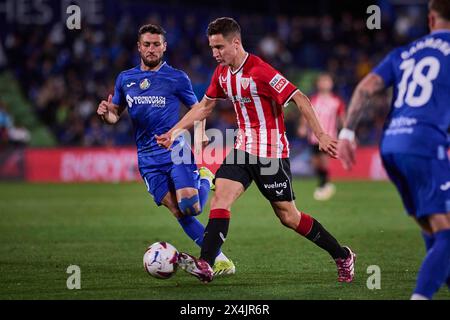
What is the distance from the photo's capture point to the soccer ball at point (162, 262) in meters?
7.25

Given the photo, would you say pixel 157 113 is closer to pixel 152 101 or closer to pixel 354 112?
pixel 152 101

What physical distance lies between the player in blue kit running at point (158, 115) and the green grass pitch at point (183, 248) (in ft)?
2.77

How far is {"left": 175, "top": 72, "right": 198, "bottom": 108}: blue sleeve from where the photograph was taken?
8.67 metres

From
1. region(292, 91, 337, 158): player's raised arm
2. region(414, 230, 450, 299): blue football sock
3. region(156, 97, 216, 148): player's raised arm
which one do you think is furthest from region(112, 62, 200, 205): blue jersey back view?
region(414, 230, 450, 299): blue football sock

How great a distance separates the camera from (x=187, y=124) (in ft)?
25.7

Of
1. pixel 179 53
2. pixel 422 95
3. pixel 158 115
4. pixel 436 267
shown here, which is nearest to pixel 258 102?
pixel 158 115

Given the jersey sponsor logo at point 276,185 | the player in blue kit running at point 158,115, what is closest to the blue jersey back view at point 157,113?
the player in blue kit running at point 158,115

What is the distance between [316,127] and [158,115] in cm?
206

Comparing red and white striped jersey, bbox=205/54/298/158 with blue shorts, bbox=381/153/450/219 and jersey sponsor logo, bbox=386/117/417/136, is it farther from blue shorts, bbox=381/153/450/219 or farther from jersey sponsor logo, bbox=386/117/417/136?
blue shorts, bbox=381/153/450/219

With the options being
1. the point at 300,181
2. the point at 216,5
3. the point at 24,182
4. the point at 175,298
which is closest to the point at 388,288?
the point at 175,298

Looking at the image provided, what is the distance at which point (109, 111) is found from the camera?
865cm

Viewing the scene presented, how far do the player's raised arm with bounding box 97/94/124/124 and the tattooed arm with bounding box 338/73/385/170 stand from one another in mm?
3406

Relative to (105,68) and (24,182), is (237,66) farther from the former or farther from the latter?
(105,68)

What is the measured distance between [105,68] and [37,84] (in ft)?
7.73
